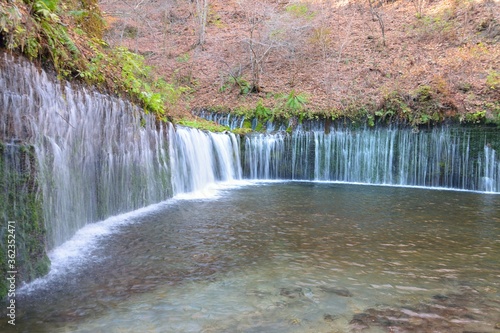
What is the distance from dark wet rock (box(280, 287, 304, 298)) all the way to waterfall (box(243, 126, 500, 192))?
482 inches

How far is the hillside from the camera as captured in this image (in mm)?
15195

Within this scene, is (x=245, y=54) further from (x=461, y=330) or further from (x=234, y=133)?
(x=461, y=330)

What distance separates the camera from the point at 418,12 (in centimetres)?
2336

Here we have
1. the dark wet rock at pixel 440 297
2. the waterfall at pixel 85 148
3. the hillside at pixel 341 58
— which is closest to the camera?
the dark wet rock at pixel 440 297

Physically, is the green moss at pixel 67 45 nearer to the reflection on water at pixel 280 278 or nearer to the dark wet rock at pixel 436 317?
the reflection on water at pixel 280 278

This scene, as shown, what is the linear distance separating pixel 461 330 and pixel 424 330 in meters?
0.32

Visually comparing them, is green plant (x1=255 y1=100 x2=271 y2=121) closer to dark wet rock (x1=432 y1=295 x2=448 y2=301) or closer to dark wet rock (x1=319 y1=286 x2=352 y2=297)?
dark wet rock (x1=319 y1=286 x2=352 y2=297)

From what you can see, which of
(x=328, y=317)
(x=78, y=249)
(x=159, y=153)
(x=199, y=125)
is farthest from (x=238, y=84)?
(x=328, y=317)

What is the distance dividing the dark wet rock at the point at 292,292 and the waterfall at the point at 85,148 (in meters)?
3.04

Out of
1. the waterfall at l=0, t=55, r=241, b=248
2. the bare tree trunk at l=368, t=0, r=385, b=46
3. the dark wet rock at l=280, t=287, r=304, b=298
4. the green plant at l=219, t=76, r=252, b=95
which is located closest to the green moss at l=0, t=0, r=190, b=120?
the waterfall at l=0, t=55, r=241, b=248

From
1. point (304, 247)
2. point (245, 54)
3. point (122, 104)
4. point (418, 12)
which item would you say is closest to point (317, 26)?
point (245, 54)

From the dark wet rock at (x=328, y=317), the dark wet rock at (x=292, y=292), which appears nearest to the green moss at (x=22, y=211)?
the dark wet rock at (x=292, y=292)

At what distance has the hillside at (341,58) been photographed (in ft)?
49.9

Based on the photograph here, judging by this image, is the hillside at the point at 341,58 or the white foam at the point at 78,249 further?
the hillside at the point at 341,58
